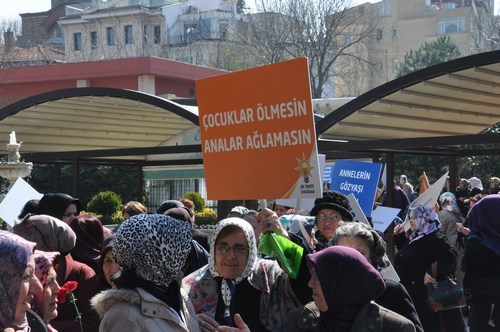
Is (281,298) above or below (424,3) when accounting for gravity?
below

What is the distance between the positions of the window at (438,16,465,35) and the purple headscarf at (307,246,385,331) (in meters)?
93.7

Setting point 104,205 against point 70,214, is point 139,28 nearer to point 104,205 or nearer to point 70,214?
point 104,205

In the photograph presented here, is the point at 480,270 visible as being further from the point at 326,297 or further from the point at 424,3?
the point at 424,3

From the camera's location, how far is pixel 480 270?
705 centimetres

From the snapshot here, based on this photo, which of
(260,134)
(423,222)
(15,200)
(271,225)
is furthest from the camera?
(15,200)

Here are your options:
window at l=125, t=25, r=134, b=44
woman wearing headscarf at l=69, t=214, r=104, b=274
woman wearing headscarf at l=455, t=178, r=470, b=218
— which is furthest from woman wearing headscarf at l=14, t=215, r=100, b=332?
window at l=125, t=25, r=134, b=44

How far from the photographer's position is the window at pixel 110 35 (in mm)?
84062

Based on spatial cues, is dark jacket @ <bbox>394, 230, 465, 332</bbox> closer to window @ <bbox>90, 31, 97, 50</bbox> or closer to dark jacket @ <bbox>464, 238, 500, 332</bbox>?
dark jacket @ <bbox>464, 238, 500, 332</bbox>

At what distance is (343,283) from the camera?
4.28 m

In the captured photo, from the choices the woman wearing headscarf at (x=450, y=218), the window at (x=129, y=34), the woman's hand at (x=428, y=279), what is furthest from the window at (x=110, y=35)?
the woman's hand at (x=428, y=279)

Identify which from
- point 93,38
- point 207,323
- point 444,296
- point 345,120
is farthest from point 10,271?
point 93,38

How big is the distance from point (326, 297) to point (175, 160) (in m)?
13.0

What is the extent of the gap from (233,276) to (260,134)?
5.68ft

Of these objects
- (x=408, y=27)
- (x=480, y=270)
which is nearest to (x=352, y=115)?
(x=480, y=270)
